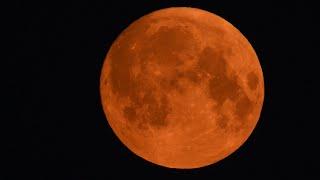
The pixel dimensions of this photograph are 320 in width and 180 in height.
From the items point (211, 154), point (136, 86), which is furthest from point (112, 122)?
point (211, 154)

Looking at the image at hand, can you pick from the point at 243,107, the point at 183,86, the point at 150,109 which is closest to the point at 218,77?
the point at 183,86

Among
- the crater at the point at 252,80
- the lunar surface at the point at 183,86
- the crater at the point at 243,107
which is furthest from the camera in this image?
the crater at the point at 252,80

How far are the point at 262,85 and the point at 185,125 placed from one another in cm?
180

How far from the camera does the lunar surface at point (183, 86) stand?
7.26 meters

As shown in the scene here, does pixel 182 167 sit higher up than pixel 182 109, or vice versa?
pixel 182 109

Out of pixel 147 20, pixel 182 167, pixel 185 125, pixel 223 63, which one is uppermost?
pixel 147 20

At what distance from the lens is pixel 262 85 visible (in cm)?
823

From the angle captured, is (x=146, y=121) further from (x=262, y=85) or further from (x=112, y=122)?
(x=262, y=85)

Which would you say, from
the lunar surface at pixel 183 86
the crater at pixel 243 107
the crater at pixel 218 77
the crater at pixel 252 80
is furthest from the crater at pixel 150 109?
the crater at pixel 252 80

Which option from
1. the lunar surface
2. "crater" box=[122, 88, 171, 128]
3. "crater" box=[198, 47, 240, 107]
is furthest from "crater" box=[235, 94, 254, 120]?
"crater" box=[122, 88, 171, 128]

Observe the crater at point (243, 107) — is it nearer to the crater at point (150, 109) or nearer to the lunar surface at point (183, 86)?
the lunar surface at point (183, 86)

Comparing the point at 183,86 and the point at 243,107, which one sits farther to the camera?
the point at 243,107

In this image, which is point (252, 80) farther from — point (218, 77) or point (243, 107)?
point (218, 77)

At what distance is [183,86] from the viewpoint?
283 inches
